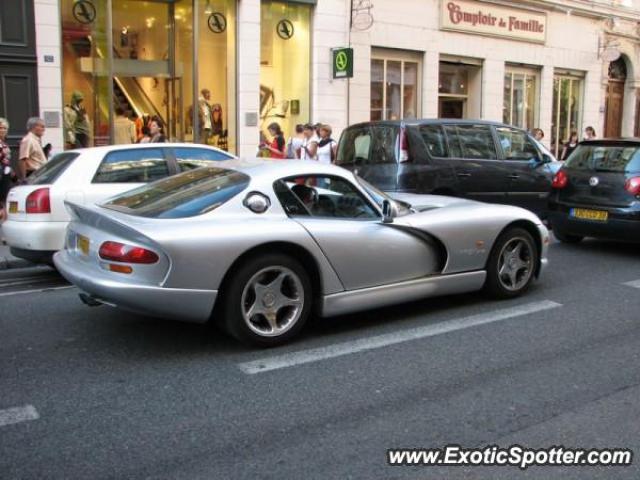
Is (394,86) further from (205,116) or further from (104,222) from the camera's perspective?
(104,222)

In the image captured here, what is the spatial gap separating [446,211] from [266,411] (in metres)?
2.81

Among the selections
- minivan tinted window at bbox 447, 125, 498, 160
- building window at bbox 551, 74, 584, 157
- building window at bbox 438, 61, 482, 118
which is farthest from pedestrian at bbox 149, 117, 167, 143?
building window at bbox 551, 74, 584, 157

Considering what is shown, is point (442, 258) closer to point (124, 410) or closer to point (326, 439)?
point (326, 439)

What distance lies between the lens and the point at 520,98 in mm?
20984

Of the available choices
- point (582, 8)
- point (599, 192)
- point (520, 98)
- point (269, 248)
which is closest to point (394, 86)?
point (520, 98)

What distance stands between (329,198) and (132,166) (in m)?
3.31

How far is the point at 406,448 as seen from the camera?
139 inches

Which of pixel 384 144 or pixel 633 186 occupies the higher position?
pixel 384 144

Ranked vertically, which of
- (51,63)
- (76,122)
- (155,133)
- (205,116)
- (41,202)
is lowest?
(41,202)

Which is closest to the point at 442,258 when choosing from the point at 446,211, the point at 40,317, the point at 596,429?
the point at 446,211

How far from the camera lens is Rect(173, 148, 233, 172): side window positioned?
820 cm

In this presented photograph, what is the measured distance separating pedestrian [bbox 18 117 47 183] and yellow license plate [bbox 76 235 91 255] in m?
6.06

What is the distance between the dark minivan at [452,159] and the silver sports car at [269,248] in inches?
130

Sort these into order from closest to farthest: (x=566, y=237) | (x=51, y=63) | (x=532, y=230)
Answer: (x=532, y=230)
(x=566, y=237)
(x=51, y=63)
